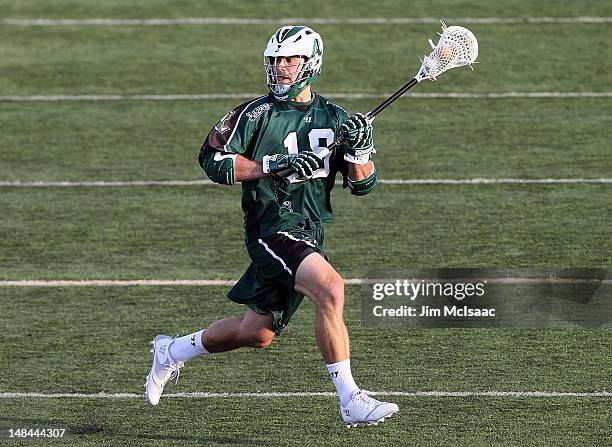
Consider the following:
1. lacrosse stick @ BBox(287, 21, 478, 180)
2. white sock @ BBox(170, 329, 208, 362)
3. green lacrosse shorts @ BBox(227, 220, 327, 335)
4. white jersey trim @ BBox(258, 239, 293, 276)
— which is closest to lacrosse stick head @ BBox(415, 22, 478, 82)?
lacrosse stick @ BBox(287, 21, 478, 180)

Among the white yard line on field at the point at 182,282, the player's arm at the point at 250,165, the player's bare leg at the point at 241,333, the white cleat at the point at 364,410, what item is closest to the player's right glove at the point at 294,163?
the player's arm at the point at 250,165

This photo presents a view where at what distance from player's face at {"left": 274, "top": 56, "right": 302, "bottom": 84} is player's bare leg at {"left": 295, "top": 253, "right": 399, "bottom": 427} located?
37.9 inches

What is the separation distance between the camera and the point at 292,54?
6.64 m

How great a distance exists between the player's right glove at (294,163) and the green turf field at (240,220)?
3.77ft

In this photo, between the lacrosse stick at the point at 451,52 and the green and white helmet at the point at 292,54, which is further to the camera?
the lacrosse stick at the point at 451,52

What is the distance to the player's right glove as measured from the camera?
6410 millimetres

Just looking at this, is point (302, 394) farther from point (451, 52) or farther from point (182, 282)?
point (182, 282)

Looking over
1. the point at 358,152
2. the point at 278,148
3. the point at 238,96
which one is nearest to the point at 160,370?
the point at 278,148

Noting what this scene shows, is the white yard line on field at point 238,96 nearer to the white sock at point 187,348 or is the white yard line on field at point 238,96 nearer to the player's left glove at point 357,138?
the white sock at point 187,348

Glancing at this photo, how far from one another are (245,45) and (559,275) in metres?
6.89

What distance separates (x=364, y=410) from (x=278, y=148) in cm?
134

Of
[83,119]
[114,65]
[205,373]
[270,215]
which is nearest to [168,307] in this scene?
[205,373]

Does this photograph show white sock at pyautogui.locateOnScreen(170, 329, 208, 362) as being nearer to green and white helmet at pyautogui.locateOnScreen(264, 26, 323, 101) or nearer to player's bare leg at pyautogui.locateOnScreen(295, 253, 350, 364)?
player's bare leg at pyautogui.locateOnScreen(295, 253, 350, 364)

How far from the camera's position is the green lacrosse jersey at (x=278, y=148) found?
6574 mm
